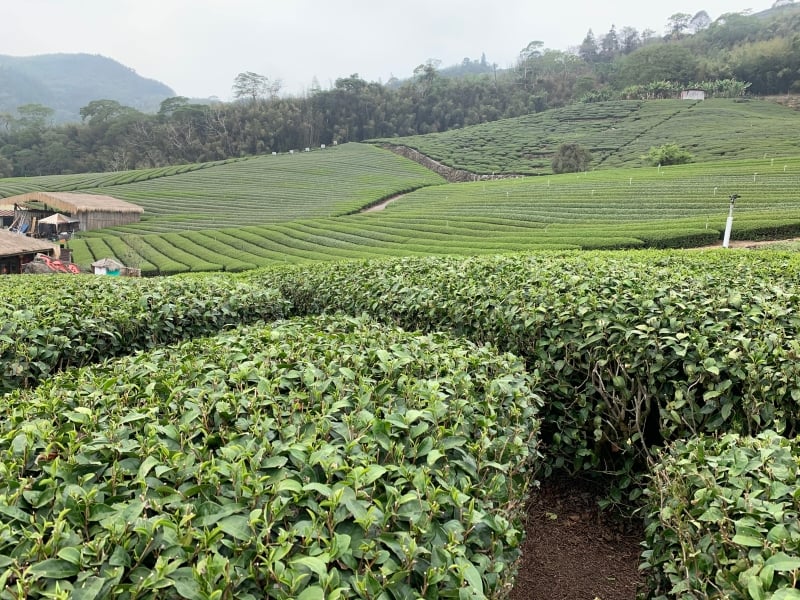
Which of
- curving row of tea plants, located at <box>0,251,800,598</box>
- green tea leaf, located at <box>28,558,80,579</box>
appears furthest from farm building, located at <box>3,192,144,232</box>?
green tea leaf, located at <box>28,558,80,579</box>

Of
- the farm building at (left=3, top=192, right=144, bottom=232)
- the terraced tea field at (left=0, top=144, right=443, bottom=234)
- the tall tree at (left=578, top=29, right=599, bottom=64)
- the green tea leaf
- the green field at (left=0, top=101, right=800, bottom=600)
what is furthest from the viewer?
the tall tree at (left=578, top=29, right=599, bottom=64)

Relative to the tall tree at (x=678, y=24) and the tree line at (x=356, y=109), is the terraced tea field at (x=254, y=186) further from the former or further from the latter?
the tall tree at (x=678, y=24)

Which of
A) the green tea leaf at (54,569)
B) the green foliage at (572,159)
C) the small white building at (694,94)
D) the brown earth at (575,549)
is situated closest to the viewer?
the green tea leaf at (54,569)

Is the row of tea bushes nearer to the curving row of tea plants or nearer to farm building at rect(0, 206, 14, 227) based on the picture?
the curving row of tea plants

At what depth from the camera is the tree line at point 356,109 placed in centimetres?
7244

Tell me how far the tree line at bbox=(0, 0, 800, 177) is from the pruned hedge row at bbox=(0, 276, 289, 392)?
76177mm

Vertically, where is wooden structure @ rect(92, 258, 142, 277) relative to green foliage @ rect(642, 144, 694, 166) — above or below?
below

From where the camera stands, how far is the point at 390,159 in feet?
224

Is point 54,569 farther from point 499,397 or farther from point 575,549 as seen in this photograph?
point 575,549

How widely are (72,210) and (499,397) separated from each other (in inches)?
1754

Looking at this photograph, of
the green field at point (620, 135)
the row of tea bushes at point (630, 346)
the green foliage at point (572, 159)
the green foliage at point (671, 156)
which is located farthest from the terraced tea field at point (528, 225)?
the row of tea bushes at point (630, 346)

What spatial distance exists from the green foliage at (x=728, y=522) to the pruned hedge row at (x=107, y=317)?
381 centimetres

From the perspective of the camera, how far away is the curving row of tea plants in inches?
59.6

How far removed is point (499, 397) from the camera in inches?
105
